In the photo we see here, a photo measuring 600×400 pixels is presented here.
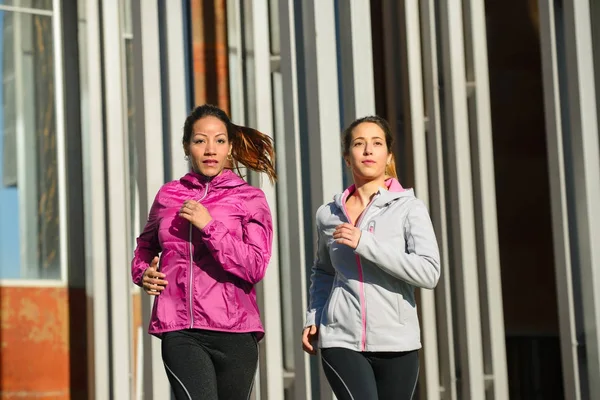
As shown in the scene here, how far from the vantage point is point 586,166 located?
27.5 ft

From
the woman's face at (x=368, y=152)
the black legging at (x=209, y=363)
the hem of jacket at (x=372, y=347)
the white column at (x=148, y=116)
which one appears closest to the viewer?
the black legging at (x=209, y=363)

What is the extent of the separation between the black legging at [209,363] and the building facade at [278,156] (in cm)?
293

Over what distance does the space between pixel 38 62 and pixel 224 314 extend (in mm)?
5040

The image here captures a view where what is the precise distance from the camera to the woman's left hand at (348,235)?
4.81 meters

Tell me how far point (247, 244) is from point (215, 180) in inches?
12.5

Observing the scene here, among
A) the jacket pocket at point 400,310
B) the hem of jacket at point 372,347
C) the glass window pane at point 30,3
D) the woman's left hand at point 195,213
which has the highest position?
the glass window pane at point 30,3

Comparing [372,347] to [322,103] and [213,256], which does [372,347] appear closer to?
[213,256]

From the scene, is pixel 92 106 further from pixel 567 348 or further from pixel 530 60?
pixel 530 60

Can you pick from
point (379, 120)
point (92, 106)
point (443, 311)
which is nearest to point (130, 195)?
point (92, 106)

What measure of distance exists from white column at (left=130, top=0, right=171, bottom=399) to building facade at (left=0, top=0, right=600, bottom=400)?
0.01 metres

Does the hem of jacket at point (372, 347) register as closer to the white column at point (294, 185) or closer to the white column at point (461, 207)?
the white column at point (294, 185)

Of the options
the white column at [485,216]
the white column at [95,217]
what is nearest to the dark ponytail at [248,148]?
the white column at [95,217]

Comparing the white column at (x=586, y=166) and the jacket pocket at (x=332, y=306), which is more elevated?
the white column at (x=586, y=166)

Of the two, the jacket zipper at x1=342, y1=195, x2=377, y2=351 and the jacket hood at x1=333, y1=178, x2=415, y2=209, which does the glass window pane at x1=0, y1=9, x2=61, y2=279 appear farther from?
the jacket zipper at x1=342, y1=195, x2=377, y2=351
